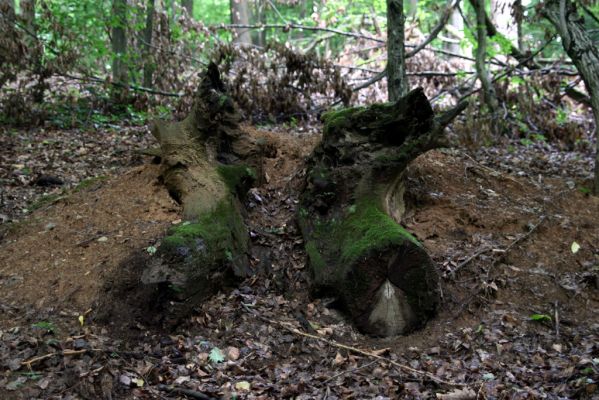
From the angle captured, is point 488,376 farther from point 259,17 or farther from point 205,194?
point 259,17

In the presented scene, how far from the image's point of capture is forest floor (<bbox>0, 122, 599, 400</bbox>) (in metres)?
4.04

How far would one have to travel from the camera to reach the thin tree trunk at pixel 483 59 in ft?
32.0

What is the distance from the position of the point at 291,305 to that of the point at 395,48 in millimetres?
4459

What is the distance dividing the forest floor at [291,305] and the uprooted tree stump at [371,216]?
0.24 metres

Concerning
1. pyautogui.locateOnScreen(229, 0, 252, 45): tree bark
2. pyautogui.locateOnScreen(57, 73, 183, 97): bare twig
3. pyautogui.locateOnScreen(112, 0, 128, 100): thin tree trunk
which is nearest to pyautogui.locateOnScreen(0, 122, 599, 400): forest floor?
pyautogui.locateOnScreen(57, 73, 183, 97): bare twig

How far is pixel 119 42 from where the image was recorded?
12242mm

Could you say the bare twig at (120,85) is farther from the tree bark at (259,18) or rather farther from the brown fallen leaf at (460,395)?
the brown fallen leaf at (460,395)

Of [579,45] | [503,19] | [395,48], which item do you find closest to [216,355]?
[395,48]

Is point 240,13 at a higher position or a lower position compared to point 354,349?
higher

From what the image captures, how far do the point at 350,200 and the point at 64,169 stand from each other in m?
4.84

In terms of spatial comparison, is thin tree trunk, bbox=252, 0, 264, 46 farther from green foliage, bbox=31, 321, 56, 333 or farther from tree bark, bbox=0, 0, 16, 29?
green foliage, bbox=31, 321, 56, 333

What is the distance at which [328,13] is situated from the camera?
1265cm

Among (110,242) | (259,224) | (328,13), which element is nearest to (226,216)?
(259,224)

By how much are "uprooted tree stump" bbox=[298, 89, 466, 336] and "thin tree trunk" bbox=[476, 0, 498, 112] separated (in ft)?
15.0
